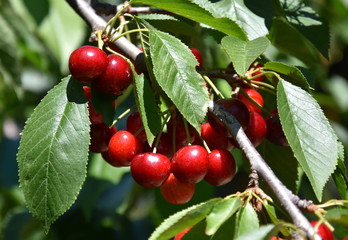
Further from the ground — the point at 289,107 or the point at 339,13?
the point at 289,107

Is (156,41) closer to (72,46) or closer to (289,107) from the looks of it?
(289,107)

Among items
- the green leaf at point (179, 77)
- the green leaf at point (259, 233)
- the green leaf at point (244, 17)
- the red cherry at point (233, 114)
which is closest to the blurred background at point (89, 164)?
the green leaf at point (244, 17)

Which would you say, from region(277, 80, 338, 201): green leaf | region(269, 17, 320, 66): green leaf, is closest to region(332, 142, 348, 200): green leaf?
region(277, 80, 338, 201): green leaf

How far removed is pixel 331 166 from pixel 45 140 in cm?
51

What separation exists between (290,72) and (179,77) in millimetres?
228

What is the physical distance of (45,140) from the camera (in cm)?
119

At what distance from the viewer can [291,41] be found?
1.69 meters

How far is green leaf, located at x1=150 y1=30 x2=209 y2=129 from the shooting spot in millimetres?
1145

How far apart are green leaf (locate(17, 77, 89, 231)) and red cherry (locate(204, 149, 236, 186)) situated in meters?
0.24

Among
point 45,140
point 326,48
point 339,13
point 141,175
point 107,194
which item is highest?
point 45,140

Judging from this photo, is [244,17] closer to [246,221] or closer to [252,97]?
[252,97]

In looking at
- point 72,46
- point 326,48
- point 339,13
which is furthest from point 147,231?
point 339,13

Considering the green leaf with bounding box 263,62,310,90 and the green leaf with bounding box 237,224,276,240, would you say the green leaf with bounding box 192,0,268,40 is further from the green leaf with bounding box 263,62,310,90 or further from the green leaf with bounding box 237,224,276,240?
the green leaf with bounding box 237,224,276,240

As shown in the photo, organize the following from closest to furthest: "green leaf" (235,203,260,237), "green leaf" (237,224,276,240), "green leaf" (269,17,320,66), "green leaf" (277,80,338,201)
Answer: "green leaf" (237,224,276,240)
"green leaf" (235,203,260,237)
"green leaf" (277,80,338,201)
"green leaf" (269,17,320,66)
